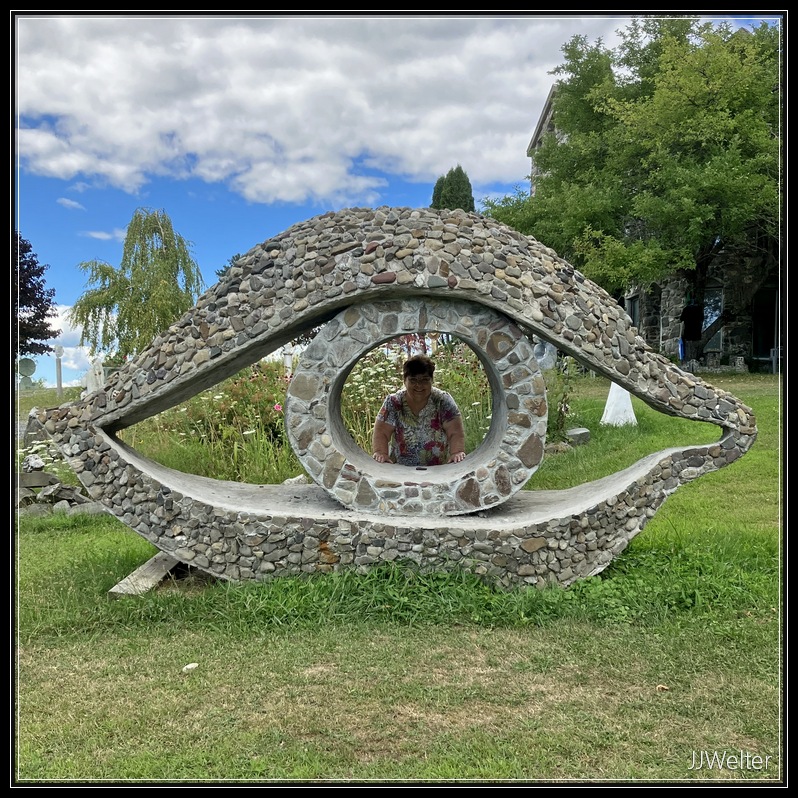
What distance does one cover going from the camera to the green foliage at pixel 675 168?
15645mm

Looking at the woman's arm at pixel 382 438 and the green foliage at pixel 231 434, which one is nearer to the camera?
the woman's arm at pixel 382 438

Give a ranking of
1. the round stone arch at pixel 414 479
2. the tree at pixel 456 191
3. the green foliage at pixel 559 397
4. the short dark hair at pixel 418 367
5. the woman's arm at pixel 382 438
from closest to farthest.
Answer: the round stone arch at pixel 414 479
the short dark hair at pixel 418 367
the woman's arm at pixel 382 438
the green foliage at pixel 559 397
the tree at pixel 456 191

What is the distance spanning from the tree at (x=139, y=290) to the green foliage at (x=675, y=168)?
887 centimetres

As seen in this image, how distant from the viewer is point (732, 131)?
643 inches

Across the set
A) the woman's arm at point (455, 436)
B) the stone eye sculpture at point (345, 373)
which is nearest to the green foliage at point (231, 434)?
the woman's arm at point (455, 436)

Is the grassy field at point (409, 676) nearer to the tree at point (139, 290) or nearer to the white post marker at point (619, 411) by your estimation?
the white post marker at point (619, 411)

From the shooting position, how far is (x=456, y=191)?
25453mm

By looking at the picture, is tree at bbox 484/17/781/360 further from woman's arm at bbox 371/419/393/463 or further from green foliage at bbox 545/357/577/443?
woman's arm at bbox 371/419/393/463

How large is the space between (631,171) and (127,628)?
57.1 feet

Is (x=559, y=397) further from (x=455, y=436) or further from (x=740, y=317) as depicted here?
(x=740, y=317)

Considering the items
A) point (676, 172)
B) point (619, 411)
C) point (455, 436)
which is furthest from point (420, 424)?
point (676, 172)

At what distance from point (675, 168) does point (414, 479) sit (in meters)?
14.0

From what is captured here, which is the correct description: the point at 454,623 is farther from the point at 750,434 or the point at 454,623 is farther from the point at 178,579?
the point at 750,434

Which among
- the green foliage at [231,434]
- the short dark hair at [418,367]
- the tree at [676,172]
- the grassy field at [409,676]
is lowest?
the grassy field at [409,676]
